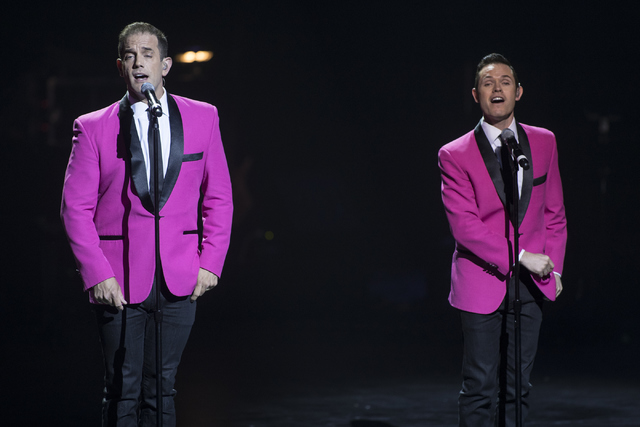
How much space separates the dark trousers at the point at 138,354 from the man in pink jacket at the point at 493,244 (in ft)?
3.15

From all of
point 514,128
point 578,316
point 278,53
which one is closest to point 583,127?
point 578,316

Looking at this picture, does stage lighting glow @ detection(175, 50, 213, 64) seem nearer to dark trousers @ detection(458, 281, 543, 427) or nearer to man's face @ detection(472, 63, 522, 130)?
man's face @ detection(472, 63, 522, 130)

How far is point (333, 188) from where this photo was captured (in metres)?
8.34

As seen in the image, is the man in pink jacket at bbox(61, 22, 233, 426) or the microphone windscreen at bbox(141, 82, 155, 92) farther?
the man in pink jacket at bbox(61, 22, 233, 426)

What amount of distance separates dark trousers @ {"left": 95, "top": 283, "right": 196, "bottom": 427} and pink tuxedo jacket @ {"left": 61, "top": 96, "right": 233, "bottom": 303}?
6 cm

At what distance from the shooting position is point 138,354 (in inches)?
89.5

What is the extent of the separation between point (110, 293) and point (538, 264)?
4.43 ft

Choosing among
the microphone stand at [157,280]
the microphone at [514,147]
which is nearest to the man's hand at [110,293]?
the microphone stand at [157,280]

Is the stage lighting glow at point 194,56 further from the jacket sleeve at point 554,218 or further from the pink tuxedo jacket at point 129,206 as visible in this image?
the jacket sleeve at point 554,218

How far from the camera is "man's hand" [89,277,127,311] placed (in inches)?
86.2

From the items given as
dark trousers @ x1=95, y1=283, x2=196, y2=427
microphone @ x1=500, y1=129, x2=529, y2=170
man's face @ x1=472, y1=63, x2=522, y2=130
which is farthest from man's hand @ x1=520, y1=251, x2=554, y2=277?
dark trousers @ x1=95, y1=283, x2=196, y2=427

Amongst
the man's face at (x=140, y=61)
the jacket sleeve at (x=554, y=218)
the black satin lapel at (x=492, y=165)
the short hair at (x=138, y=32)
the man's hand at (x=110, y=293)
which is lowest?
the man's hand at (x=110, y=293)

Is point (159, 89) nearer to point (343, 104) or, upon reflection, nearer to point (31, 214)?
point (31, 214)

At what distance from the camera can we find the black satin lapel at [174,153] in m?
2.30
